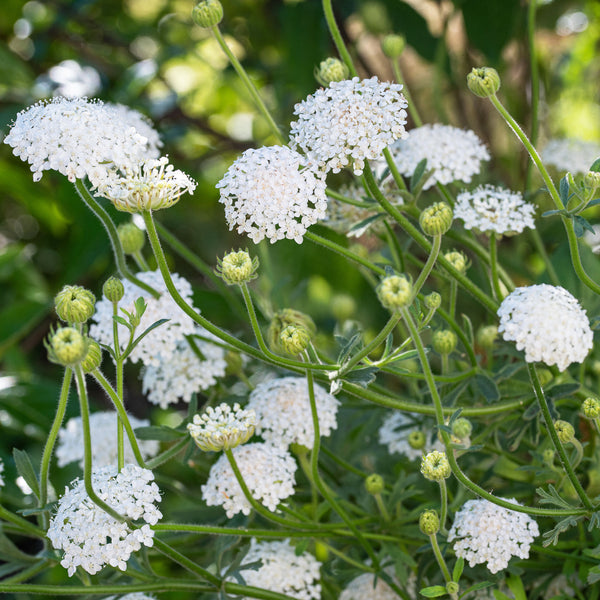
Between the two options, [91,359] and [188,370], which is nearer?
[91,359]

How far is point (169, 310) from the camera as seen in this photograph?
605 millimetres

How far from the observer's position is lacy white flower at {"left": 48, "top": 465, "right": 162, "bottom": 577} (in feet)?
1.58

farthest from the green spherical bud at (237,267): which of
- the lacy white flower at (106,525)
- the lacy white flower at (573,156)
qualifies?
the lacy white flower at (573,156)

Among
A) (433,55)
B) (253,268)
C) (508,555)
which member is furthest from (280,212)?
(433,55)

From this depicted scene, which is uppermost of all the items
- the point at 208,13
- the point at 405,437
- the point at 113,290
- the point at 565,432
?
the point at 208,13

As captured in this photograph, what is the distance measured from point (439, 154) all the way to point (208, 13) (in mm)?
196

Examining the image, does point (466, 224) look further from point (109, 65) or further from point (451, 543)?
point (109, 65)

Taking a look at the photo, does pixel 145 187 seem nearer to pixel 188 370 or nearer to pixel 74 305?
pixel 74 305

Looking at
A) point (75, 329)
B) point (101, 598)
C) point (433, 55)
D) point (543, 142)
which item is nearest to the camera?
point (75, 329)

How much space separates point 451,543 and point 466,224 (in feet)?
0.69

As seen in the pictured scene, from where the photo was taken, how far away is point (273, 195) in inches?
20.0

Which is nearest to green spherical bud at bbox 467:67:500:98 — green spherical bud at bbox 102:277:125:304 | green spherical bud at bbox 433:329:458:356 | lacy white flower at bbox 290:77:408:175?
lacy white flower at bbox 290:77:408:175

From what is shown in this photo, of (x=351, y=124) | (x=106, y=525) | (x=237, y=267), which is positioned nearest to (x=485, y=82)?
(x=351, y=124)

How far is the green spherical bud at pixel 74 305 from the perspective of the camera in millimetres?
482
